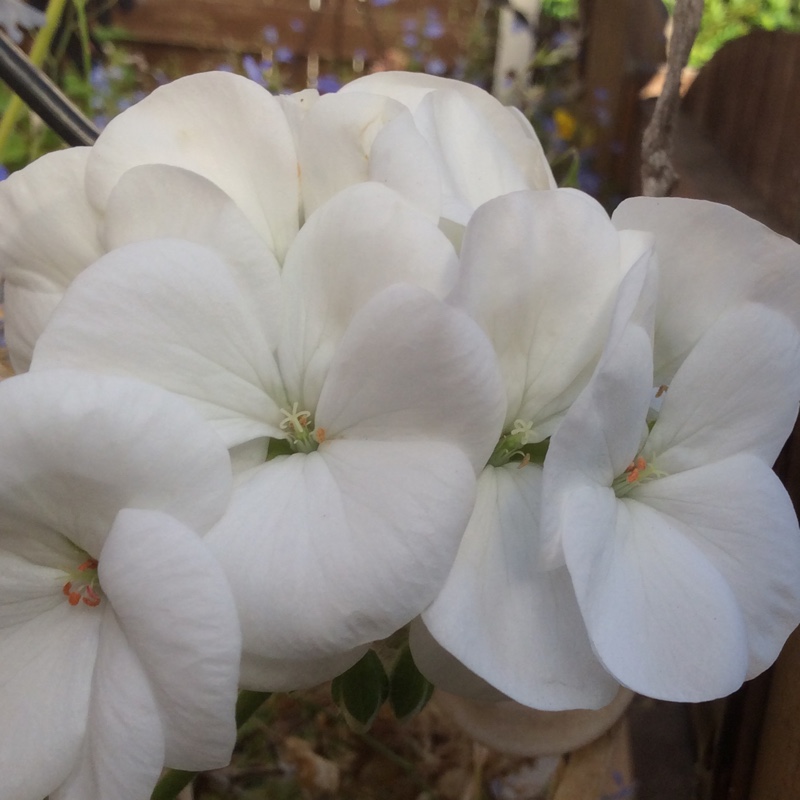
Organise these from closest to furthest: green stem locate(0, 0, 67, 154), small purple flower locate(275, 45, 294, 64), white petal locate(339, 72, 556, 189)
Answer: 1. white petal locate(339, 72, 556, 189)
2. green stem locate(0, 0, 67, 154)
3. small purple flower locate(275, 45, 294, 64)

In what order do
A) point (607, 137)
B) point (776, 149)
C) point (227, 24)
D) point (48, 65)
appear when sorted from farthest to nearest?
point (227, 24) → point (607, 137) → point (48, 65) → point (776, 149)

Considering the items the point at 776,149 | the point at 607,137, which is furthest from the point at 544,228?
the point at 607,137

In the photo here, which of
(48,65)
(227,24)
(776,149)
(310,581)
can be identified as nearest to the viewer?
(310,581)

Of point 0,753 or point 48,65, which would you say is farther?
point 48,65

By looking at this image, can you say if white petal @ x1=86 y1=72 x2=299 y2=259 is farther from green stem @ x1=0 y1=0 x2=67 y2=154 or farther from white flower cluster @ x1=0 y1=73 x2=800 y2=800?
green stem @ x1=0 y1=0 x2=67 y2=154

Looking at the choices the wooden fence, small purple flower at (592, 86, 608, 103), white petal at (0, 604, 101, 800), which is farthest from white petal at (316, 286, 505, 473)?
small purple flower at (592, 86, 608, 103)

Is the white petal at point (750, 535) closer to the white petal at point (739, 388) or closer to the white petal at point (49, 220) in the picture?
the white petal at point (739, 388)

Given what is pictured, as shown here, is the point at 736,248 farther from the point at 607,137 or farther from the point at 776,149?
the point at 607,137

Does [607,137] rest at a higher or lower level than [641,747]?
higher
